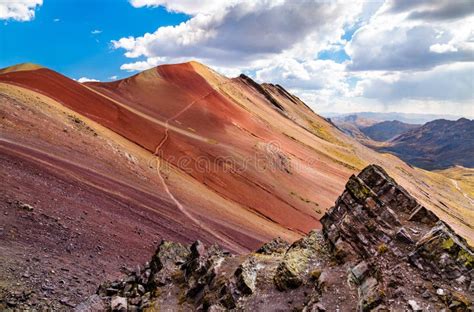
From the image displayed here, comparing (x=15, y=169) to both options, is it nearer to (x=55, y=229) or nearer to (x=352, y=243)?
(x=55, y=229)

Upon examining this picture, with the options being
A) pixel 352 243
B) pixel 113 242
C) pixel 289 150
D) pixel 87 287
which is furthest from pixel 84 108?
pixel 352 243

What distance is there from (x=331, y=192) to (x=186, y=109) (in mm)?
27476

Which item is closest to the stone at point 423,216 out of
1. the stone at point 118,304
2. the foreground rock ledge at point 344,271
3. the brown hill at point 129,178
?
the foreground rock ledge at point 344,271

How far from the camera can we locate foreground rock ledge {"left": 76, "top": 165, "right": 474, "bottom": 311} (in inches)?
538

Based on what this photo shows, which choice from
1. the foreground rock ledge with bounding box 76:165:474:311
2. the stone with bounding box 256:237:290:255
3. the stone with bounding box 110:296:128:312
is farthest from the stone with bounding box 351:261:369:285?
the stone with bounding box 110:296:128:312

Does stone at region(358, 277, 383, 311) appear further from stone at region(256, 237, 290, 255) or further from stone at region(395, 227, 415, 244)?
stone at region(256, 237, 290, 255)

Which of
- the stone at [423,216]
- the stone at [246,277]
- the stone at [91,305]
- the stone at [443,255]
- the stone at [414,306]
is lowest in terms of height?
the stone at [91,305]

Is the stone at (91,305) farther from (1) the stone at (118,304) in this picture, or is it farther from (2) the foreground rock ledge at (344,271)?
(1) the stone at (118,304)

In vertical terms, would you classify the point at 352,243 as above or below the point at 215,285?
above

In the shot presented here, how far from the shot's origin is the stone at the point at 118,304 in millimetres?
19188

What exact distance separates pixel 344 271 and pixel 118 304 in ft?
37.6

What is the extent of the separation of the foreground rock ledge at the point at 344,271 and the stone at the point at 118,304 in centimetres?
5

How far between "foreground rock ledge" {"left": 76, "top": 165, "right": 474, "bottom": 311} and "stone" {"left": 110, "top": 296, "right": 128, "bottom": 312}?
0.05 meters

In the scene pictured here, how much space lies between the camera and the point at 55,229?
2402 centimetres
